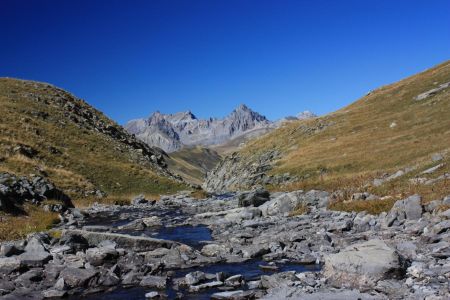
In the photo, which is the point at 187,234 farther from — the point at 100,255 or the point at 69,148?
the point at 69,148

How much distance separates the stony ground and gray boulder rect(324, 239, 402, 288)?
0.03 m

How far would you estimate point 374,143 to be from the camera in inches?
2667

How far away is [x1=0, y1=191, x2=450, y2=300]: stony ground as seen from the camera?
14.5 metres

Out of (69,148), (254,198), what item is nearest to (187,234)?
(254,198)

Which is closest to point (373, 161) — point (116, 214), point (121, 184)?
point (116, 214)

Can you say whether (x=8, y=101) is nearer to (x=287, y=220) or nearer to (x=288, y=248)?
(x=287, y=220)

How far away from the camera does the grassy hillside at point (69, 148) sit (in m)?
62.3

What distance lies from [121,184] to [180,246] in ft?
156

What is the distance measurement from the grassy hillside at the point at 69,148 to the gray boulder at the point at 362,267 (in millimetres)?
47518

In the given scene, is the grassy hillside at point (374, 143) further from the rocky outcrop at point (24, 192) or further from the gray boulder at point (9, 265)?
the rocky outcrop at point (24, 192)

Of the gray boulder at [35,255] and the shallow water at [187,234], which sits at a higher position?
the gray boulder at [35,255]

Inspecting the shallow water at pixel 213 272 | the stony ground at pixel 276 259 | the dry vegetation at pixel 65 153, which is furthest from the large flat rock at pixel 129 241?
the dry vegetation at pixel 65 153

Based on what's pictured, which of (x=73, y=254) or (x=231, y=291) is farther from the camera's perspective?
(x=73, y=254)

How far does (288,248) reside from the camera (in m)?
22.2
